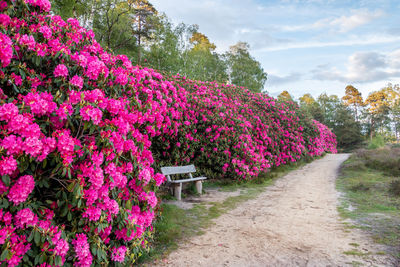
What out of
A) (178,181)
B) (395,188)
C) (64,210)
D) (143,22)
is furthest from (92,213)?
(143,22)

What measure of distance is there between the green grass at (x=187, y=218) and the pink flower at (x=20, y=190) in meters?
1.53

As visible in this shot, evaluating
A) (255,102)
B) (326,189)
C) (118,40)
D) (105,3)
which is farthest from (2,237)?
(105,3)

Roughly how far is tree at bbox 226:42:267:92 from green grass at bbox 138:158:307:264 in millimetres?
21544

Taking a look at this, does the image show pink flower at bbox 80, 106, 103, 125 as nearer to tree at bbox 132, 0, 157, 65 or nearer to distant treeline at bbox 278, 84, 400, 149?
tree at bbox 132, 0, 157, 65

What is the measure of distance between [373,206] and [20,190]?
5867 millimetres

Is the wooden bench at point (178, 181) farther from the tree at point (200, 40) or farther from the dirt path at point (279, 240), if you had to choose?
the tree at point (200, 40)

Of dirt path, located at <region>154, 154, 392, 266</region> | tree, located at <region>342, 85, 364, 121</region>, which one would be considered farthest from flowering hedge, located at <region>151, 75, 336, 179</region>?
tree, located at <region>342, 85, 364, 121</region>

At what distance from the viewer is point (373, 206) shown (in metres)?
5.26

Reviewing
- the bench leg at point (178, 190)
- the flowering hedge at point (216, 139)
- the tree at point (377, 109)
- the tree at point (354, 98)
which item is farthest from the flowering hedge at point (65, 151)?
the tree at point (354, 98)

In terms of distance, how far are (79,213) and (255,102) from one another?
33.8 ft

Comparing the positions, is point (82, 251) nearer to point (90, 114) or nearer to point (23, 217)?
point (23, 217)

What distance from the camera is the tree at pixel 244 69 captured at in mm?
27703

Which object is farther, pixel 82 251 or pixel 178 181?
pixel 178 181

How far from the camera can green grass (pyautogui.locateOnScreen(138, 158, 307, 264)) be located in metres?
3.41
